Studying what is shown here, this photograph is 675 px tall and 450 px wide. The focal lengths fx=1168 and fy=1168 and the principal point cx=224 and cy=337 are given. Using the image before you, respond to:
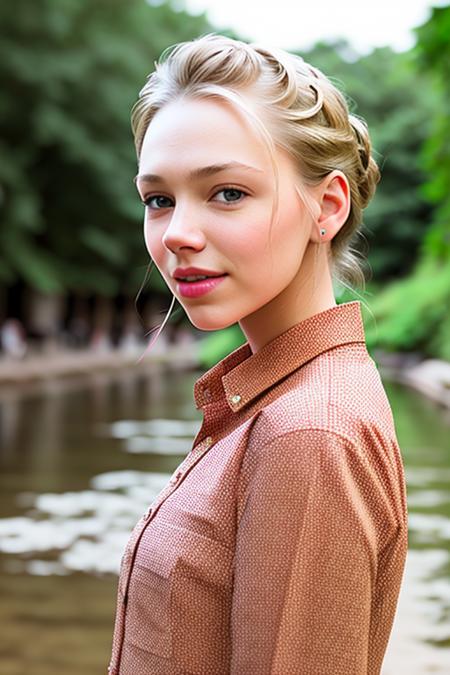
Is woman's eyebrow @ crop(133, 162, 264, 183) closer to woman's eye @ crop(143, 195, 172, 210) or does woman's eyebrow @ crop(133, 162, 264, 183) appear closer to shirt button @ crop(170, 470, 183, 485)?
woman's eye @ crop(143, 195, 172, 210)

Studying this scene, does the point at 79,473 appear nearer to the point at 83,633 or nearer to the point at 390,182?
the point at 83,633

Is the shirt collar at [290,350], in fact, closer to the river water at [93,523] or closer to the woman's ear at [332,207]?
the woman's ear at [332,207]

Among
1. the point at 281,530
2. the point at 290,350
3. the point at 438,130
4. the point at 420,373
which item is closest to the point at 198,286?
the point at 290,350

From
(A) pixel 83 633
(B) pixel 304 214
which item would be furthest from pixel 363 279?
(A) pixel 83 633

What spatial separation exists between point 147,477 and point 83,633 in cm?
543

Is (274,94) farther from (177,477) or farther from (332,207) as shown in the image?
(177,477)

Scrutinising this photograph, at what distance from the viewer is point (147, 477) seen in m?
11.0

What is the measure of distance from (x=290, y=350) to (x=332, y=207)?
0.21 metres

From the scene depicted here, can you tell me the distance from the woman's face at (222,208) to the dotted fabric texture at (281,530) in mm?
95

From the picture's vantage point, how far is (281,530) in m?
1.35

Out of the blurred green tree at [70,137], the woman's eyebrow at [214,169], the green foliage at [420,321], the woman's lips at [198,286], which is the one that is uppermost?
the blurred green tree at [70,137]

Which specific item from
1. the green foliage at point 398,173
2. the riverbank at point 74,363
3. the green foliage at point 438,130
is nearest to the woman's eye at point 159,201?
the green foliage at point 438,130

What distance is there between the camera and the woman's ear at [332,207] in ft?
5.23

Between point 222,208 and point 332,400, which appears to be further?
point 222,208
